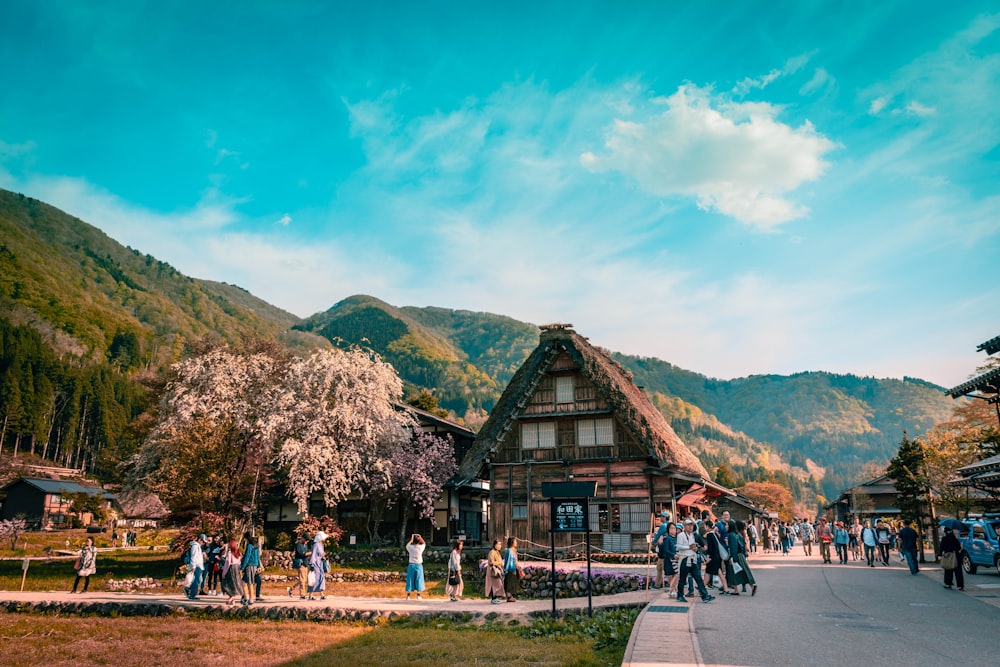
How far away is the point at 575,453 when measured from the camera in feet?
102

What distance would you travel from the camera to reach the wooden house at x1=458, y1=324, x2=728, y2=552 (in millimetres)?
29375

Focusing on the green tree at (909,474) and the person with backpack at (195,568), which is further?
the green tree at (909,474)

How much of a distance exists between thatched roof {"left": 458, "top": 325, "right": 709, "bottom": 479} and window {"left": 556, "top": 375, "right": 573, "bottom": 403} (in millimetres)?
944

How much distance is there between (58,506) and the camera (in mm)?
67062

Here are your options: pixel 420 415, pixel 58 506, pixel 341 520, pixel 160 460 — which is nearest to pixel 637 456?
pixel 420 415

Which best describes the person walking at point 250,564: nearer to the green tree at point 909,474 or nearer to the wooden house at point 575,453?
the wooden house at point 575,453

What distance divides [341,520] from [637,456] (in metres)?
18.8

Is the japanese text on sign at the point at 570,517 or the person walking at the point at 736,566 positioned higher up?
the japanese text on sign at the point at 570,517

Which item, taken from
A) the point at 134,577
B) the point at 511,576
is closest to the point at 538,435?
the point at 511,576

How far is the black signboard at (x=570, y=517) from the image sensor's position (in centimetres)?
1596

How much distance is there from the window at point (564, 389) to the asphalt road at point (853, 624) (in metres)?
12.9

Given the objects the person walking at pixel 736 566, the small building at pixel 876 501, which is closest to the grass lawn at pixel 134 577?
the person walking at pixel 736 566

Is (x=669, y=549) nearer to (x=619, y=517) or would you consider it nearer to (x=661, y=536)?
(x=661, y=536)

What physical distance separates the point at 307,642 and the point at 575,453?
18611mm
